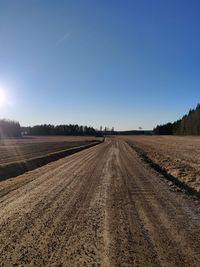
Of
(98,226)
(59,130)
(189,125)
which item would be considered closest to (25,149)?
(98,226)

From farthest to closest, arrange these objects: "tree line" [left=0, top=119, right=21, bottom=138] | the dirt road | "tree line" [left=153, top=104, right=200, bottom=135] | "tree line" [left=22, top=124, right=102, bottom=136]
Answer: "tree line" [left=22, top=124, right=102, bottom=136] < "tree line" [left=0, top=119, right=21, bottom=138] < "tree line" [left=153, top=104, right=200, bottom=135] < the dirt road

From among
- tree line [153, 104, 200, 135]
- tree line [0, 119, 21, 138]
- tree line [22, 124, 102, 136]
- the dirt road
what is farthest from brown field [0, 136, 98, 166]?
tree line [22, 124, 102, 136]

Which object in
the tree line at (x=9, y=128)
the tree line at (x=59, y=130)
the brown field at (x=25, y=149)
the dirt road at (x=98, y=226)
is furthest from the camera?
the tree line at (x=59, y=130)

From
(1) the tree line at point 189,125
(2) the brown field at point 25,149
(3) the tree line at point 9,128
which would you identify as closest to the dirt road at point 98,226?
(2) the brown field at point 25,149

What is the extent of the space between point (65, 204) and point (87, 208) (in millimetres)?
877

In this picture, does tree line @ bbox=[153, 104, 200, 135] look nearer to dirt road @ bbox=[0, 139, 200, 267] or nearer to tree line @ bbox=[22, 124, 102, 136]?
tree line @ bbox=[22, 124, 102, 136]

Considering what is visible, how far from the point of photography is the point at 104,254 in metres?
5.41

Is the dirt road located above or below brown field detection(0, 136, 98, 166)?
below

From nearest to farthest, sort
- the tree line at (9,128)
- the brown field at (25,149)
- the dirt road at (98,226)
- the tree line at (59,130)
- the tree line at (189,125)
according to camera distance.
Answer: the dirt road at (98,226)
the brown field at (25,149)
the tree line at (189,125)
the tree line at (9,128)
the tree line at (59,130)

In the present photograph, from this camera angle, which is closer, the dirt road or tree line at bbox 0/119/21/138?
the dirt road

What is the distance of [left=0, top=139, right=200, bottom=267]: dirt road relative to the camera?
17.3 ft

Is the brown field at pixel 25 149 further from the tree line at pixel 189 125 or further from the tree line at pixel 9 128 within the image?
the tree line at pixel 9 128

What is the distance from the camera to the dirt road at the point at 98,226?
528 cm

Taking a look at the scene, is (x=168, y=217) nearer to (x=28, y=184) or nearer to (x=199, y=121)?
(x=28, y=184)
